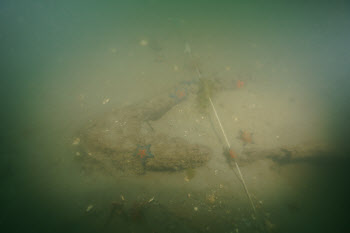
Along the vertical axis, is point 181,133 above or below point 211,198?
above

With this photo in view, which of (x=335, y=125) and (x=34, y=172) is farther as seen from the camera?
(x=335, y=125)

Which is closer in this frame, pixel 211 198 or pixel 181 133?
pixel 211 198

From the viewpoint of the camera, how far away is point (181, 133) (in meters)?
A: 4.11

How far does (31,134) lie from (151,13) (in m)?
10.0

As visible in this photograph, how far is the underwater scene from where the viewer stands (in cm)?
311

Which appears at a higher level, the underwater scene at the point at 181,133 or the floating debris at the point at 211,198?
the underwater scene at the point at 181,133

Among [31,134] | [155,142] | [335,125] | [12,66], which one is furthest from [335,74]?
[12,66]

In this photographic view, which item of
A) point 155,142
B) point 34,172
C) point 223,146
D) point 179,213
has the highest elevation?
point 34,172

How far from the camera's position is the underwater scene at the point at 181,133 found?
122 inches

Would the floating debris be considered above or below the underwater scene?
below

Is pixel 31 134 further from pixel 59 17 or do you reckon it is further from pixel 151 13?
pixel 59 17

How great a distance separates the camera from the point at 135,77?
19.5ft

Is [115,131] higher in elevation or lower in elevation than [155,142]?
higher

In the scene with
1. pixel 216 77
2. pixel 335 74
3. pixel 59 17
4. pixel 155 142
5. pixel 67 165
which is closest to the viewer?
pixel 155 142
